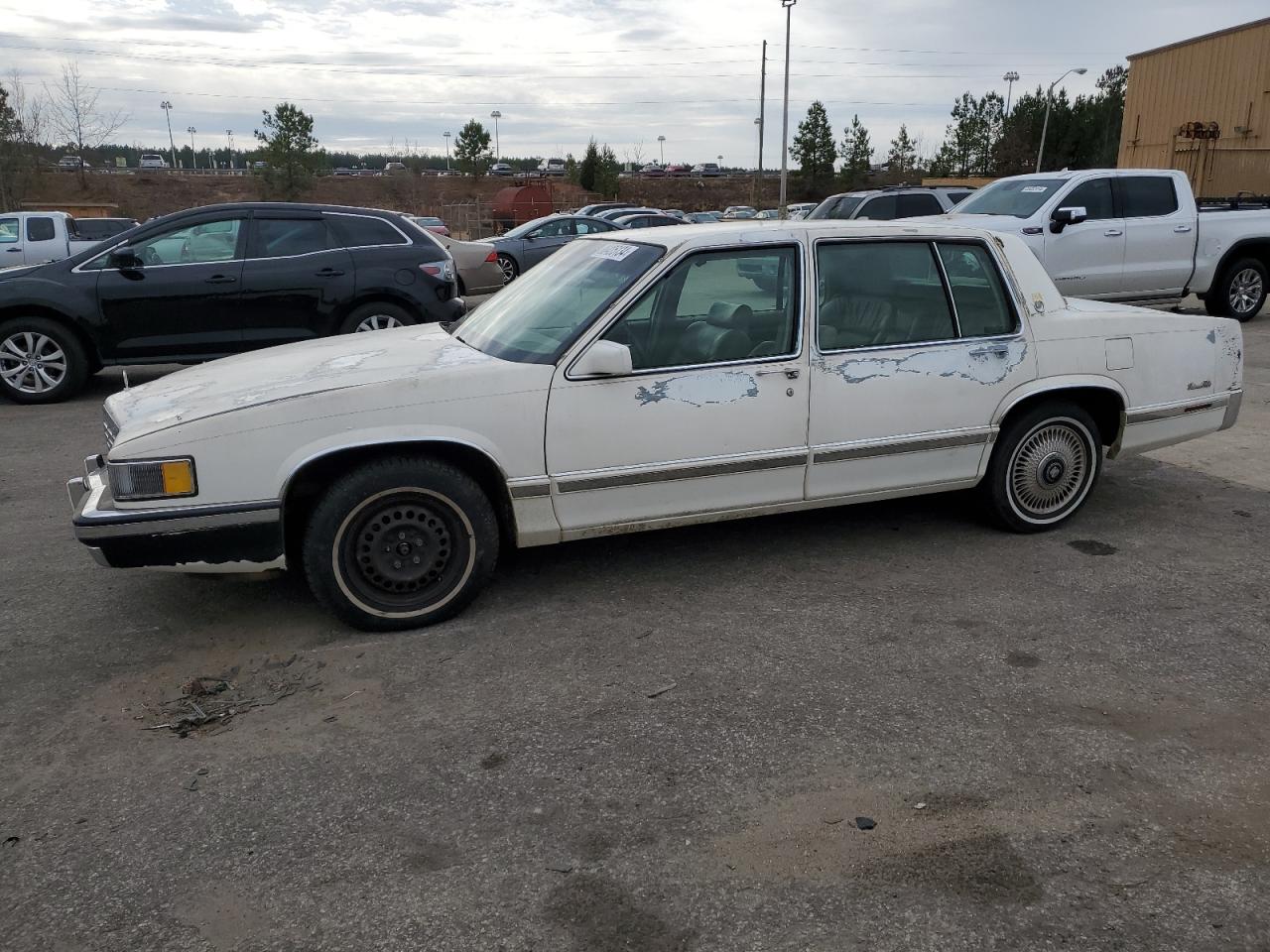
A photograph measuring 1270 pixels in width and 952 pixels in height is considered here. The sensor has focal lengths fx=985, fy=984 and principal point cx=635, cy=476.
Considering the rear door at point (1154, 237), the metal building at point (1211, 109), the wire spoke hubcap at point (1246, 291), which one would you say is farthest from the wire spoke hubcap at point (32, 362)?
the metal building at point (1211, 109)

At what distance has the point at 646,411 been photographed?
4.12 metres

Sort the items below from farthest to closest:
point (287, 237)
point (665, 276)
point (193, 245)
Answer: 1. point (287, 237)
2. point (193, 245)
3. point (665, 276)

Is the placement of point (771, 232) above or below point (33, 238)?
below

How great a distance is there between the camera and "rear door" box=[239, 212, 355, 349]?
8.91 metres

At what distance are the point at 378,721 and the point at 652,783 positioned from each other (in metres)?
1.01

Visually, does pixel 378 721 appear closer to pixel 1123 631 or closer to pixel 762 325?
pixel 762 325

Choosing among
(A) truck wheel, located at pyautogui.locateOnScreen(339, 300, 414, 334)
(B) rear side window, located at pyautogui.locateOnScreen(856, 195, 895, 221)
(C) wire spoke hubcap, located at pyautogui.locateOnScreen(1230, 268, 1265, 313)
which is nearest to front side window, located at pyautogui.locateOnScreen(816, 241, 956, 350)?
(A) truck wheel, located at pyautogui.locateOnScreen(339, 300, 414, 334)

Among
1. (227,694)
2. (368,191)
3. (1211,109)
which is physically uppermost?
(368,191)

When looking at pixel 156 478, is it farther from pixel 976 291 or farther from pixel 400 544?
pixel 976 291

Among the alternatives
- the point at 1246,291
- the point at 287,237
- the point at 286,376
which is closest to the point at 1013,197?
the point at 1246,291

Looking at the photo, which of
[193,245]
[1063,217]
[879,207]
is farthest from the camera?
[879,207]

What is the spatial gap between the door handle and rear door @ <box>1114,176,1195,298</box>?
25.9 ft

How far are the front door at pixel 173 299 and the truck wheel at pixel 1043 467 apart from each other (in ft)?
22.4

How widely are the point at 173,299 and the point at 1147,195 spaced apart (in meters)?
10.6
